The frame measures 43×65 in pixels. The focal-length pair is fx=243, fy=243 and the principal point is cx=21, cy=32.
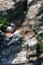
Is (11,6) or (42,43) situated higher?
(11,6)

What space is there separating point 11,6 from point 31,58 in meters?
6.91

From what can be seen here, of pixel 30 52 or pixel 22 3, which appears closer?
pixel 30 52

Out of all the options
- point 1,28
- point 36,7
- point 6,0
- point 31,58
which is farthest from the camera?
point 6,0

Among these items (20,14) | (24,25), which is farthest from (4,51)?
(20,14)

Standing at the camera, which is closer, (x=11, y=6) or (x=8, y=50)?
(x=8, y=50)

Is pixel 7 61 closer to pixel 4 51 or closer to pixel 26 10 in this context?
pixel 4 51

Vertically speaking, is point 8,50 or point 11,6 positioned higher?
point 11,6

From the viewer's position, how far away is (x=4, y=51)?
1605 cm

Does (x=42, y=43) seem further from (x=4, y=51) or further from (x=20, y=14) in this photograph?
(x=20, y=14)

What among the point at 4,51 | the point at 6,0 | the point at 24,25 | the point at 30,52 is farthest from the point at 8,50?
the point at 6,0

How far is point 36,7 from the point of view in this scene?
1978cm

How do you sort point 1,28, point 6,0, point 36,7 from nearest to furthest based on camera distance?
point 1,28
point 36,7
point 6,0

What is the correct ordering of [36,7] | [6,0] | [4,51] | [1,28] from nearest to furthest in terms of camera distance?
1. [4,51]
2. [1,28]
3. [36,7]
4. [6,0]

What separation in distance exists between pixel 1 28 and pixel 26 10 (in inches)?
147
